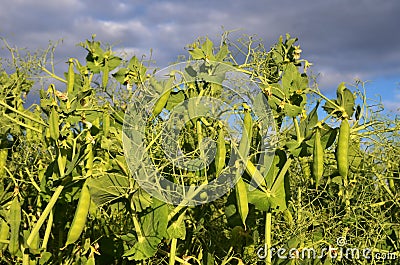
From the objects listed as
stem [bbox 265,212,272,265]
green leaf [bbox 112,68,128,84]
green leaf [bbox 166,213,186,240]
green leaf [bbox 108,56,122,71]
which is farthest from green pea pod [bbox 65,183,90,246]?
green leaf [bbox 108,56,122,71]

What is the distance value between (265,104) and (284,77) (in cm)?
10

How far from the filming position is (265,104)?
5.17 feet

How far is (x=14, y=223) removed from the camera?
164cm

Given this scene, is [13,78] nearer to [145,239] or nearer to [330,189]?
[145,239]

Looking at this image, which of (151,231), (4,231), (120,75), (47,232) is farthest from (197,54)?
(4,231)

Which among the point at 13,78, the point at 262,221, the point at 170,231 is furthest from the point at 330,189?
the point at 13,78

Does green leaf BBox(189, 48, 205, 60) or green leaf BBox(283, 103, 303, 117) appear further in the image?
→ green leaf BBox(189, 48, 205, 60)

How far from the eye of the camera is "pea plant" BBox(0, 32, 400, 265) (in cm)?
153

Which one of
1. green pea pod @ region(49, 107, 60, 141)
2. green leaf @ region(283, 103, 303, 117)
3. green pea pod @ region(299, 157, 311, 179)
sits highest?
green leaf @ region(283, 103, 303, 117)

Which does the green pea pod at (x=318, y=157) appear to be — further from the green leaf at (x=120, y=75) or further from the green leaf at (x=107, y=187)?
the green leaf at (x=120, y=75)

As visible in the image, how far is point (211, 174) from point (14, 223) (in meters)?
0.69

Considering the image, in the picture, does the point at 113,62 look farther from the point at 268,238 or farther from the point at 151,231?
the point at 268,238

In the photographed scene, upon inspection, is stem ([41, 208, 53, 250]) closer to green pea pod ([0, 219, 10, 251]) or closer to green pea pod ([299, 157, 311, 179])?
A: green pea pod ([0, 219, 10, 251])

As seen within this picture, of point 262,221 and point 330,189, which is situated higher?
point 330,189
